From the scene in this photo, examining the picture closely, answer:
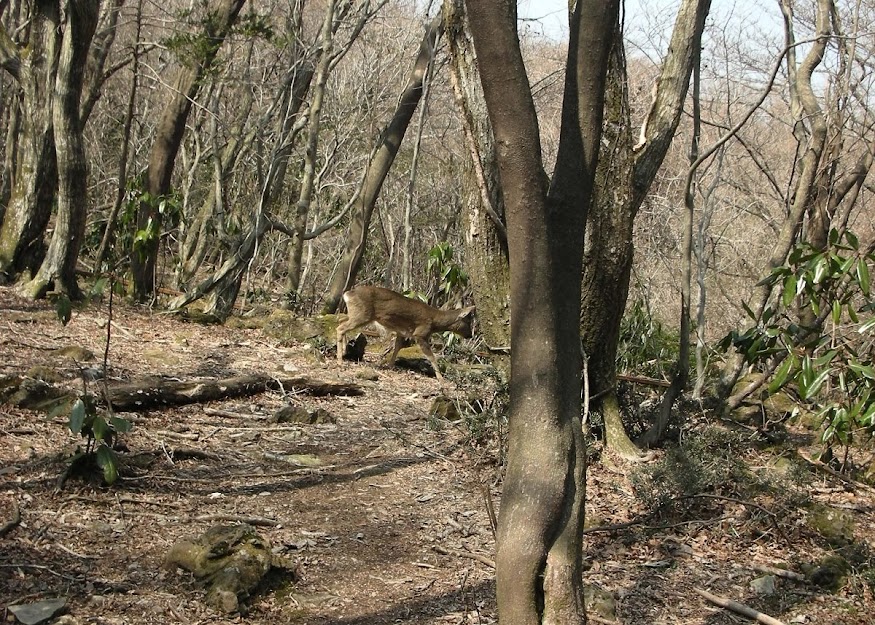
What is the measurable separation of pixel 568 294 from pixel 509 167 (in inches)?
22.2

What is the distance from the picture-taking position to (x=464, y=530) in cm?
610

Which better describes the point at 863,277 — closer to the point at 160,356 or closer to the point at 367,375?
the point at 367,375

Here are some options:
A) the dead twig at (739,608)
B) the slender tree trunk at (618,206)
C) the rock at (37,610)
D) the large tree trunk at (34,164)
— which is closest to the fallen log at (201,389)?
the rock at (37,610)

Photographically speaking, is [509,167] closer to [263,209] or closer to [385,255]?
[263,209]

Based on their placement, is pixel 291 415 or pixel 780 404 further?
pixel 780 404

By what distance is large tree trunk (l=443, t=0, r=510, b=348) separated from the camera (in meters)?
6.71

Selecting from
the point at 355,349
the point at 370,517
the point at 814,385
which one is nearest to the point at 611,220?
the point at 814,385

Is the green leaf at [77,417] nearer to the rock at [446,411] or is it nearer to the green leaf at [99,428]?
the green leaf at [99,428]

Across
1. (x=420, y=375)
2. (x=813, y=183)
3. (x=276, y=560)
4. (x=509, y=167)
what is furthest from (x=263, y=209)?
(x=509, y=167)

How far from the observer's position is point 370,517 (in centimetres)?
611

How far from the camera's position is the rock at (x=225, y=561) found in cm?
458

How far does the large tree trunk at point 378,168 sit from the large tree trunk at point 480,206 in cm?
732

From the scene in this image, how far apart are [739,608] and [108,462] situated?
12.5 feet

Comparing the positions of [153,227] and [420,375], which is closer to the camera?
[420,375]
